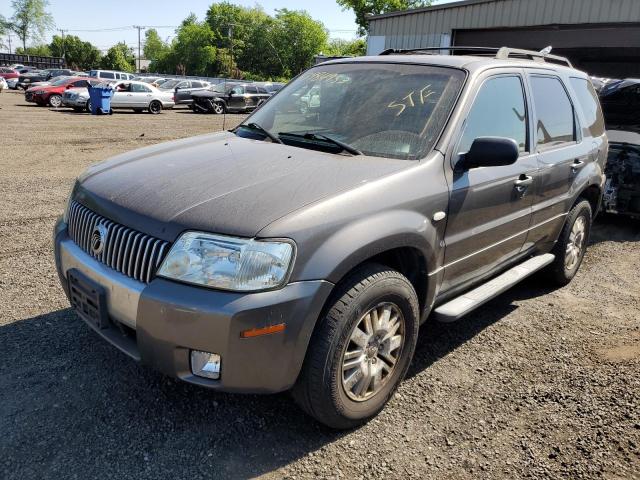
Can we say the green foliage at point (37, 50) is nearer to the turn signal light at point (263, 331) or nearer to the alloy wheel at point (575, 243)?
the alloy wheel at point (575, 243)

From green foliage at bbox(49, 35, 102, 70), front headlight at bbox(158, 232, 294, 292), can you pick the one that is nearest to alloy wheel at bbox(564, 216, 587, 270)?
front headlight at bbox(158, 232, 294, 292)

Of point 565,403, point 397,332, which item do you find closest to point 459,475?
point 397,332

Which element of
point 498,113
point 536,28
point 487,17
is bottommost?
point 498,113

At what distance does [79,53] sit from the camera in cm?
9225

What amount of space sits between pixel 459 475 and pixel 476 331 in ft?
5.35

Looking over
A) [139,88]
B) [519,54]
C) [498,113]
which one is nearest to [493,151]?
[498,113]

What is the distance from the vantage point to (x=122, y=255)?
8.18 feet

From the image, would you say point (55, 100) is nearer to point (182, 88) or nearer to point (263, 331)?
point (182, 88)

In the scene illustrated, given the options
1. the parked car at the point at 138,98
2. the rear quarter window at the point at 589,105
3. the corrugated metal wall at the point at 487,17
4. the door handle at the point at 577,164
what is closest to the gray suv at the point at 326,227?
the door handle at the point at 577,164

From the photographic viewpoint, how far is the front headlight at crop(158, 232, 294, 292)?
2215 mm

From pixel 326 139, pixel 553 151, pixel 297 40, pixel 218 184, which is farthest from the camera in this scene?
pixel 297 40

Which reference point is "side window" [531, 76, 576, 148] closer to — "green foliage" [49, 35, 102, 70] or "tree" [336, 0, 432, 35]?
"tree" [336, 0, 432, 35]

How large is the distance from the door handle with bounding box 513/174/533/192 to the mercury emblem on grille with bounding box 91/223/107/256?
2514mm

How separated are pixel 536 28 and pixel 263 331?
1487 centimetres
